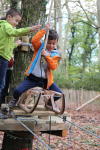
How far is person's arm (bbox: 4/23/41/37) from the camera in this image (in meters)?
3.97

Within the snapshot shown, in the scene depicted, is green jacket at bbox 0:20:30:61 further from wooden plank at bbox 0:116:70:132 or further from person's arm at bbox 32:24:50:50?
wooden plank at bbox 0:116:70:132

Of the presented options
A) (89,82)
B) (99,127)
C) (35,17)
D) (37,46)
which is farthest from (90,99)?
(37,46)

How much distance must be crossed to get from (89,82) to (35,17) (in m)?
10.4

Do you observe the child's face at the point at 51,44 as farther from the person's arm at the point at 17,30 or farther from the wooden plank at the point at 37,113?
the wooden plank at the point at 37,113

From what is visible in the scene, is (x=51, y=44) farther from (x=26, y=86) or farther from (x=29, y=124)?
(x=29, y=124)

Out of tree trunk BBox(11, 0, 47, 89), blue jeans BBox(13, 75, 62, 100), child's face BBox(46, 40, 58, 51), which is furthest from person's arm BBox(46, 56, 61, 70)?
tree trunk BBox(11, 0, 47, 89)

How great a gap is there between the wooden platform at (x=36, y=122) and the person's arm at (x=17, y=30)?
97 cm

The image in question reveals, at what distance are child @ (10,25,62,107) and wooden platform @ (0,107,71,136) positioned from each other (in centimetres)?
30

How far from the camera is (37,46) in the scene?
423cm

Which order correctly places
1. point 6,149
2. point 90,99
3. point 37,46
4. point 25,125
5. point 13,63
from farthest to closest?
point 90,99, point 13,63, point 6,149, point 37,46, point 25,125

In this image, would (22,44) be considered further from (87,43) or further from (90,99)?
(87,43)

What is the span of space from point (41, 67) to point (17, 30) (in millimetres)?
583

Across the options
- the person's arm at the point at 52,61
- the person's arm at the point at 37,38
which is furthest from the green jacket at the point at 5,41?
the person's arm at the point at 52,61

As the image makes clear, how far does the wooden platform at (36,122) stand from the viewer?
3.84 m
